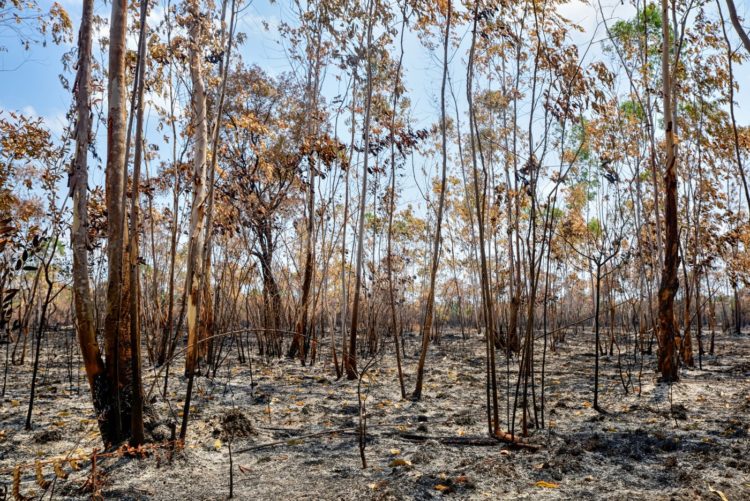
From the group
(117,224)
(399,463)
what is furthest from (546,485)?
(117,224)

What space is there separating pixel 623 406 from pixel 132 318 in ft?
14.2

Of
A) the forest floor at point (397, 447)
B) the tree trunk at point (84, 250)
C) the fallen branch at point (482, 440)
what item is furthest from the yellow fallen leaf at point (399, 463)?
the tree trunk at point (84, 250)

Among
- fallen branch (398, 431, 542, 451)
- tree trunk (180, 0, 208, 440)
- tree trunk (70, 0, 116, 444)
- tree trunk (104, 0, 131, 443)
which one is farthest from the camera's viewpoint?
tree trunk (180, 0, 208, 440)

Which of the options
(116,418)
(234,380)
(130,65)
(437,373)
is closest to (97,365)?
(116,418)

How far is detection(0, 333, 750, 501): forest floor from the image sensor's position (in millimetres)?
2629

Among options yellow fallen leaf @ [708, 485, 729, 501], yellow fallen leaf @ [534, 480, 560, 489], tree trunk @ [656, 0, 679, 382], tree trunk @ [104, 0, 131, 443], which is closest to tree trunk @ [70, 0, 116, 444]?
tree trunk @ [104, 0, 131, 443]

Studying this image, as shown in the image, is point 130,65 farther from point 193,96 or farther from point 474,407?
point 474,407

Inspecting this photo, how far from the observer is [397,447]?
343 cm

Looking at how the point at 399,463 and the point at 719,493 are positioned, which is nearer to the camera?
the point at 719,493

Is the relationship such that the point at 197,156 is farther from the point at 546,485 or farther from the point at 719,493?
the point at 719,493

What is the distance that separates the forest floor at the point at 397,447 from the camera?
2.63m

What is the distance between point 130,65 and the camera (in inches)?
201

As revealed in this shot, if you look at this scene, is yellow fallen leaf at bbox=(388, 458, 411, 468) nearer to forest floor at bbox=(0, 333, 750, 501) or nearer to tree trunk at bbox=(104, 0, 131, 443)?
forest floor at bbox=(0, 333, 750, 501)

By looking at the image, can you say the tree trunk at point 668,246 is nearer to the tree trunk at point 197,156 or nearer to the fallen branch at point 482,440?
the fallen branch at point 482,440
